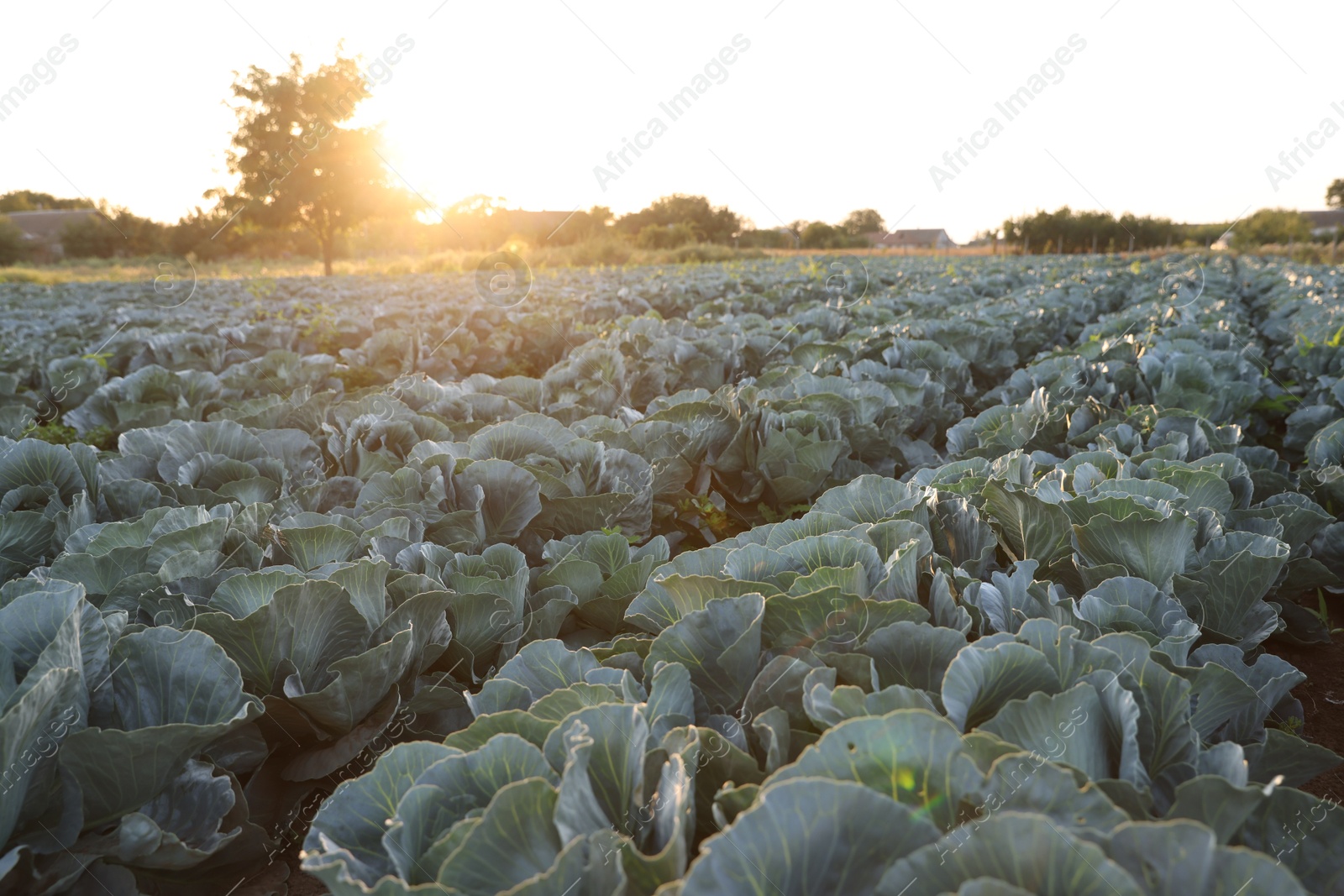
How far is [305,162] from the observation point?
3566cm

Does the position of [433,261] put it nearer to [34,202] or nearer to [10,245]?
[10,245]

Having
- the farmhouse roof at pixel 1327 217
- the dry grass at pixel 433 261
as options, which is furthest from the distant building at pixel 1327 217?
the dry grass at pixel 433 261

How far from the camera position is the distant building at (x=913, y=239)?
64188 mm

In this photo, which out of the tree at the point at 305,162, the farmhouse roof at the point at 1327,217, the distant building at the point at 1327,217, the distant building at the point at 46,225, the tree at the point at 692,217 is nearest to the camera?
the tree at the point at 305,162

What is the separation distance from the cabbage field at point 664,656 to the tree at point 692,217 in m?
59.8

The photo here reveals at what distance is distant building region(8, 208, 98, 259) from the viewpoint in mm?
56094

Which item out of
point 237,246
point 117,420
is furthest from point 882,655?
point 237,246

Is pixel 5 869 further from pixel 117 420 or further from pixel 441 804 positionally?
pixel 117 420

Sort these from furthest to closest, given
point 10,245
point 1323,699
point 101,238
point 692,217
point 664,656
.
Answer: point 692,217
point 101,238
point 10,245
point 1323,699
point 664,656

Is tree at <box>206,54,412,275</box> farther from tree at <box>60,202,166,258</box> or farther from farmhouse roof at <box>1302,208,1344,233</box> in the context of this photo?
farmhouse roof at <box>1302,208,1344,233</box>

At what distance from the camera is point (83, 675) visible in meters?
1.44

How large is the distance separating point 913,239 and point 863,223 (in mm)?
4478

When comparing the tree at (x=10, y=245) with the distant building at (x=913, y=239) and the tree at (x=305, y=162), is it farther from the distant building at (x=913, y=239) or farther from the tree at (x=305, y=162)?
the distant building at (x=913, y=239)

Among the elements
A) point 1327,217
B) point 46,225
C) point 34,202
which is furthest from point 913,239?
point 34,202
